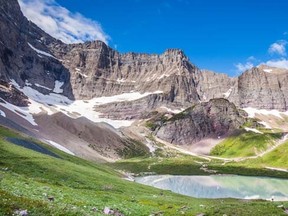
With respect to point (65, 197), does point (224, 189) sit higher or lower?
higher

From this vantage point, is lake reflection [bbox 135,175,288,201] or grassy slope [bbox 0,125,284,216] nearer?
grassy slope [bbox 0,125,284,216]

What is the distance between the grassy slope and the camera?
19705 millimetres

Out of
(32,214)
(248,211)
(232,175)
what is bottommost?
(32,214)

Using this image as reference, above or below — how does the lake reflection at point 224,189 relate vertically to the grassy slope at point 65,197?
above

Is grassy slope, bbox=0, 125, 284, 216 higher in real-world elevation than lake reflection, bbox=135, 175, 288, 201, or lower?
lower

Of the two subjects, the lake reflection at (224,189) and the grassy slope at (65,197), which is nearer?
the grassy slope at (65,197)

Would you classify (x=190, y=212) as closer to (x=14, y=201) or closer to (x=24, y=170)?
(x=14, y=201)

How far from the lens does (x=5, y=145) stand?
66.9m

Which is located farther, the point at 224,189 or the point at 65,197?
the point at 224,189

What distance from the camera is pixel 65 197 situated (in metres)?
30.3

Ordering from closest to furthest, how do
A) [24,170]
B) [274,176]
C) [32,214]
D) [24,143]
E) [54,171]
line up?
[32,214] → [24,170] → [54,171] → [24,143] → [274,176]

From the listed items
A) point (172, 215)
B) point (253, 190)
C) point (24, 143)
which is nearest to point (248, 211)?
point (172, 215)

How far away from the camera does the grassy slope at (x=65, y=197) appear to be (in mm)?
19705

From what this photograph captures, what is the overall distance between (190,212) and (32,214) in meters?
20.4
